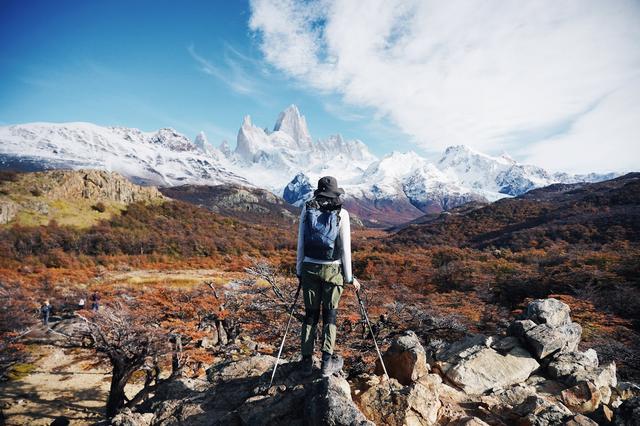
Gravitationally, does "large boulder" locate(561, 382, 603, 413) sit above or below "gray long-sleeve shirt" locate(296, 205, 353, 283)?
below

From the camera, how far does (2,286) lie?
669 inches

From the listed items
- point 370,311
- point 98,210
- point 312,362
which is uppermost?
point 98,210

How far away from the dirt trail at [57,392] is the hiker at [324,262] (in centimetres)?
1373

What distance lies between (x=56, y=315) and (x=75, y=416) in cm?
972

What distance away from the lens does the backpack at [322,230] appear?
4.66 meters

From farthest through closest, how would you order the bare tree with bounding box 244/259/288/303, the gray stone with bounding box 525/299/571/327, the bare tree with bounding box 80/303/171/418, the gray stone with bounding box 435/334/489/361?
the bare tree with bounding box 80/303/171/418 → the bare tree with bounding box 244/259/288/303 → the gray stone with bounding box 525/299/571/327 → the gray stone with bounding box 435/334/489/361

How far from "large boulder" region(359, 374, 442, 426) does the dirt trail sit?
14044mm

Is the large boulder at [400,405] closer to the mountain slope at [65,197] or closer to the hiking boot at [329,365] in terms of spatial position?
the hiking boot at [329,365]

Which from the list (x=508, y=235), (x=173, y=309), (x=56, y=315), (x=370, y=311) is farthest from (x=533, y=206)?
(x=56, y=315)

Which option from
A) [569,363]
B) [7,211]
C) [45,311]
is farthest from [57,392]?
[7,211]

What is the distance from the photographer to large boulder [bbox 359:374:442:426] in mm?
4270

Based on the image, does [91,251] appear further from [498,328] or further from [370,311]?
[498,328]

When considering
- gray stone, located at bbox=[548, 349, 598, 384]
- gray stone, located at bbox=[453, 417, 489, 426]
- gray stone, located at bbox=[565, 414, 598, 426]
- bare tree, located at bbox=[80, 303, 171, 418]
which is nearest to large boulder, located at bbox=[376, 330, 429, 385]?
gray stone, located at bbox=[453, 417, 489, 426]

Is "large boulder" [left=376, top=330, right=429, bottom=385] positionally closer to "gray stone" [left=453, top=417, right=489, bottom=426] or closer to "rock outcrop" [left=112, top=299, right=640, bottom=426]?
"rock outcrop" [left=112, top=299, right=640, bottom=426]
